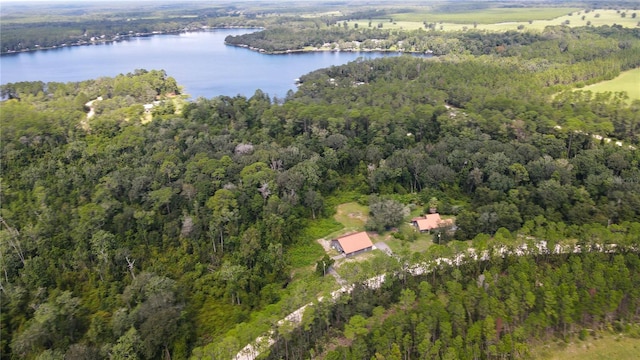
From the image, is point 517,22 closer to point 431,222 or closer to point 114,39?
point 114,39

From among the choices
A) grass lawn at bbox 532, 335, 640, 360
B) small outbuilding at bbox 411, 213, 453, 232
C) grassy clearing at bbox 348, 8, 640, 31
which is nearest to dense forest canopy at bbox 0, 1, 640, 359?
grass lawn at bbox 532, 335, 640, 360

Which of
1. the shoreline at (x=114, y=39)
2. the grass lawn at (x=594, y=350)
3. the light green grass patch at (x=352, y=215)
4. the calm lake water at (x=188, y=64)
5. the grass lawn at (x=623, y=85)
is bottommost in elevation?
Result: the grass lawn at (x=594, y=350)

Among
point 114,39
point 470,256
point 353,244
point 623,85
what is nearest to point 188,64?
point 114,39

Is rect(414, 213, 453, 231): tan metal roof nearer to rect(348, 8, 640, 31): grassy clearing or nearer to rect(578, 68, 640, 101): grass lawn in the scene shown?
rect(578, 68, 640, 101): grass lawn

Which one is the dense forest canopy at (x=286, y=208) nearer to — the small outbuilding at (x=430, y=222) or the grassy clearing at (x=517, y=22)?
the small outbuilding at (x=430, y=222)

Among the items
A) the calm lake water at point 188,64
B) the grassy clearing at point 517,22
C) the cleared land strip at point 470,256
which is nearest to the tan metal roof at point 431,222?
the cleared land strip at point 470,256

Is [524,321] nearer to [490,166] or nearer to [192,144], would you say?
[490,166]
